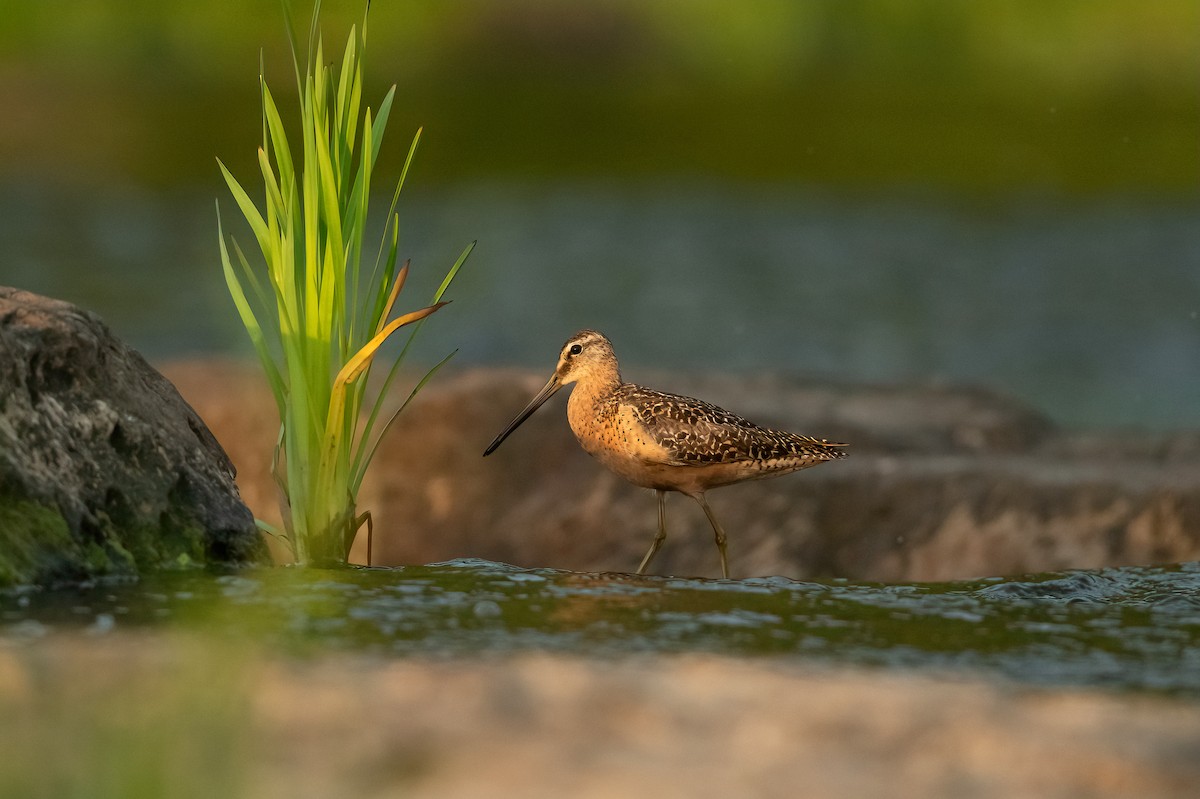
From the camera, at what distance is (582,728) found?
3539 millimetres

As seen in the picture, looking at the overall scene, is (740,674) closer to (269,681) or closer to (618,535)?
(269,681)

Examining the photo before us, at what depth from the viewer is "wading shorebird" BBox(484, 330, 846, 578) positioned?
21.1ft

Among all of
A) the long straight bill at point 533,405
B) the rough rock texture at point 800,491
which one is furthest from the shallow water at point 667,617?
the rough rock texture at point 800,491

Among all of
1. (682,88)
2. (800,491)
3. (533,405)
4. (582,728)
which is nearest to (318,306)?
(533,405)

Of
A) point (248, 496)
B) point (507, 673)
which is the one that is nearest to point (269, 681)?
point (507, 673)

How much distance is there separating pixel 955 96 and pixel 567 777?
20.4 metres

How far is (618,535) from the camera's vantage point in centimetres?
811

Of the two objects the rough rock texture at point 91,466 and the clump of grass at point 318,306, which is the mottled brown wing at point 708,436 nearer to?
the clump of grass at point 318,306

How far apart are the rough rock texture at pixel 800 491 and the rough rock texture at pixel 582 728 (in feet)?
12.3

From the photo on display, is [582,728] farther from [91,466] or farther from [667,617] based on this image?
[91,466]

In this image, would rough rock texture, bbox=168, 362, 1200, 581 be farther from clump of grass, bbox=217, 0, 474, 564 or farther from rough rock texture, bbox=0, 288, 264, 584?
rough rock texture, bbox=0, 288, 264, 584

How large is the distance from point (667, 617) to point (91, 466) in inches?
63.0

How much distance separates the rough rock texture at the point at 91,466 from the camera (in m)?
4.89

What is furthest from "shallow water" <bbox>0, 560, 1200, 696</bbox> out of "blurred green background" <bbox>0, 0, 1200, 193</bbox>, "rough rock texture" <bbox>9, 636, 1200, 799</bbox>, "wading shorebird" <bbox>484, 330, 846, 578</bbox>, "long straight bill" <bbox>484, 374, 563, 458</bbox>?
"blurred green background" <bbox>0, 0, 1200, 193</bbox>
